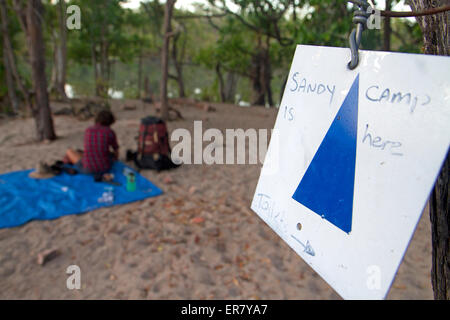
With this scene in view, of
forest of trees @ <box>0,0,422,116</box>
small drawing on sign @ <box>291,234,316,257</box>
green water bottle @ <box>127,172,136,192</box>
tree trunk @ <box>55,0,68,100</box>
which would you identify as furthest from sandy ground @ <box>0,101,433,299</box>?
tree trunk @ <box>55,0,68,100</box>

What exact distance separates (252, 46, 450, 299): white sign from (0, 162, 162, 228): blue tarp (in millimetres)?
2971

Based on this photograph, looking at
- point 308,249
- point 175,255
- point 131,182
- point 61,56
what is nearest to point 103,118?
point 131,182

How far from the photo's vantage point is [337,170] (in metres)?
0.61

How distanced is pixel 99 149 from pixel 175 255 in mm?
2060

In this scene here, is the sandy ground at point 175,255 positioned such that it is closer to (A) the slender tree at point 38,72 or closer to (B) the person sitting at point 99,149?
(B) the person sitting at point 99,149

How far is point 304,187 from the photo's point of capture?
68cm

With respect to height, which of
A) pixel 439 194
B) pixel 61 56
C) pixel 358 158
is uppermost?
pixel 61 56

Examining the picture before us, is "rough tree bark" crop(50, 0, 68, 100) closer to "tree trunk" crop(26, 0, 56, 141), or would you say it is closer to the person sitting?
"tree trunk" crop(26, 0, 56, 141)

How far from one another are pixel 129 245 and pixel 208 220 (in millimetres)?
787

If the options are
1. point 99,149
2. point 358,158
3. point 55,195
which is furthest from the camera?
point 99,149

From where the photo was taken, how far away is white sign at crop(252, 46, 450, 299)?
1.58 ft

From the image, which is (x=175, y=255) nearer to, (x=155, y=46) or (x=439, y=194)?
(x=439, y=194)

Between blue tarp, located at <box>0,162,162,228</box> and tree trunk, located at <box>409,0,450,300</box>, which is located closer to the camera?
tree trunk, located at <box>409,0,450,300</box>
